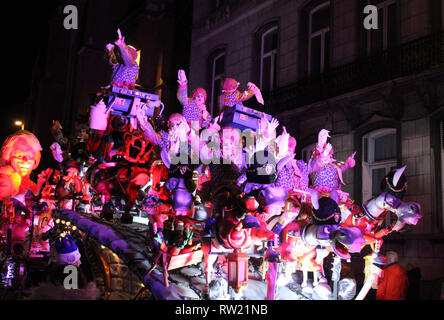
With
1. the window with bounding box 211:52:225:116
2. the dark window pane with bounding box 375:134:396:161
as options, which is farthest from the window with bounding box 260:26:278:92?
the dark window pane with bounding box 375:134:396:161

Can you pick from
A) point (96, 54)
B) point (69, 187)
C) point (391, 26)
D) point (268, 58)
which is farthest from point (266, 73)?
point (96, 54)

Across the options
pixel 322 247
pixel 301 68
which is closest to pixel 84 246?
pixel 322 247

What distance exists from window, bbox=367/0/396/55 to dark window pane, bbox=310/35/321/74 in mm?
1632

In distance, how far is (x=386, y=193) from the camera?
5.23 metres

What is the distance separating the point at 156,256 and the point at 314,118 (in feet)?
23.8

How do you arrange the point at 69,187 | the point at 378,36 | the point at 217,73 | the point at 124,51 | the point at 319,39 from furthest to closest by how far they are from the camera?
1. the point at 217,73
2. the point at 319,39
3. the point at 378,36
4. the point at 69,187
5. the point at 124,51

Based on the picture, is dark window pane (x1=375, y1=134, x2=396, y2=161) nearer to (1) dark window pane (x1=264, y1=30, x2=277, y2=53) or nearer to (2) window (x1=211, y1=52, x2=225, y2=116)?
(1) dark window pane (x1=264, y1=30, x2=277, y2=53)

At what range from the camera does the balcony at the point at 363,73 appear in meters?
8.87

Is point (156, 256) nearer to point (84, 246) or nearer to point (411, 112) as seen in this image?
point (84, 246)

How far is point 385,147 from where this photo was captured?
9766 millimetres

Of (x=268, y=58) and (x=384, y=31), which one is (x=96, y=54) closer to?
(x=268, y=58)

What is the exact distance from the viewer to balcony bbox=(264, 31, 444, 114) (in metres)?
8.87

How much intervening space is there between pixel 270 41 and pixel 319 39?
183 cm
